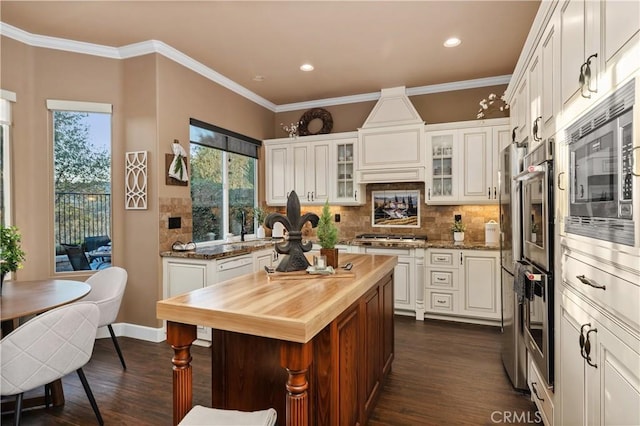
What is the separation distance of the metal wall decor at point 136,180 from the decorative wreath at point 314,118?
253 cm

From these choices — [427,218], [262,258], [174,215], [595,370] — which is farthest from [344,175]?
[595,370]

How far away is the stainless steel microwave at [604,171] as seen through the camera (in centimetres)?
111

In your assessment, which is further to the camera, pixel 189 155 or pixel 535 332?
pixel 189 155

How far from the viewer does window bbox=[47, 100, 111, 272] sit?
359cm

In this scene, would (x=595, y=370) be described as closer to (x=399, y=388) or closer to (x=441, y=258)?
(x=399, y=388)

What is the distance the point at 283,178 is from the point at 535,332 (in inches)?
157

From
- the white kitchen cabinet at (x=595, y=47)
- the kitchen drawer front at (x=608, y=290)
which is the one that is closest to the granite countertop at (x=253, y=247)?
Result: the kitchen drawer front at (x=608, y=290)

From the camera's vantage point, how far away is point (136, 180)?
3.69 meters

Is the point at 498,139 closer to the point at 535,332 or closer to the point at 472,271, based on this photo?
the point at 472,271

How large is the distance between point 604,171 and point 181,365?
1.91 meters

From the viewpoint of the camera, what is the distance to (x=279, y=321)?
1341 millimetres

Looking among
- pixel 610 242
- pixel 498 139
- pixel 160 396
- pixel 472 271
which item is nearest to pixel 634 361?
A: pixel 610 242

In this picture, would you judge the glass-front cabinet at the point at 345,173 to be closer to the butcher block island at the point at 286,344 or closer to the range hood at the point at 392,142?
the range hood at the point at 392,142

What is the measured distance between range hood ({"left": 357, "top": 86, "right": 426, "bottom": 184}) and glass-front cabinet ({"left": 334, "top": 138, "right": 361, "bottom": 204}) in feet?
0.60
